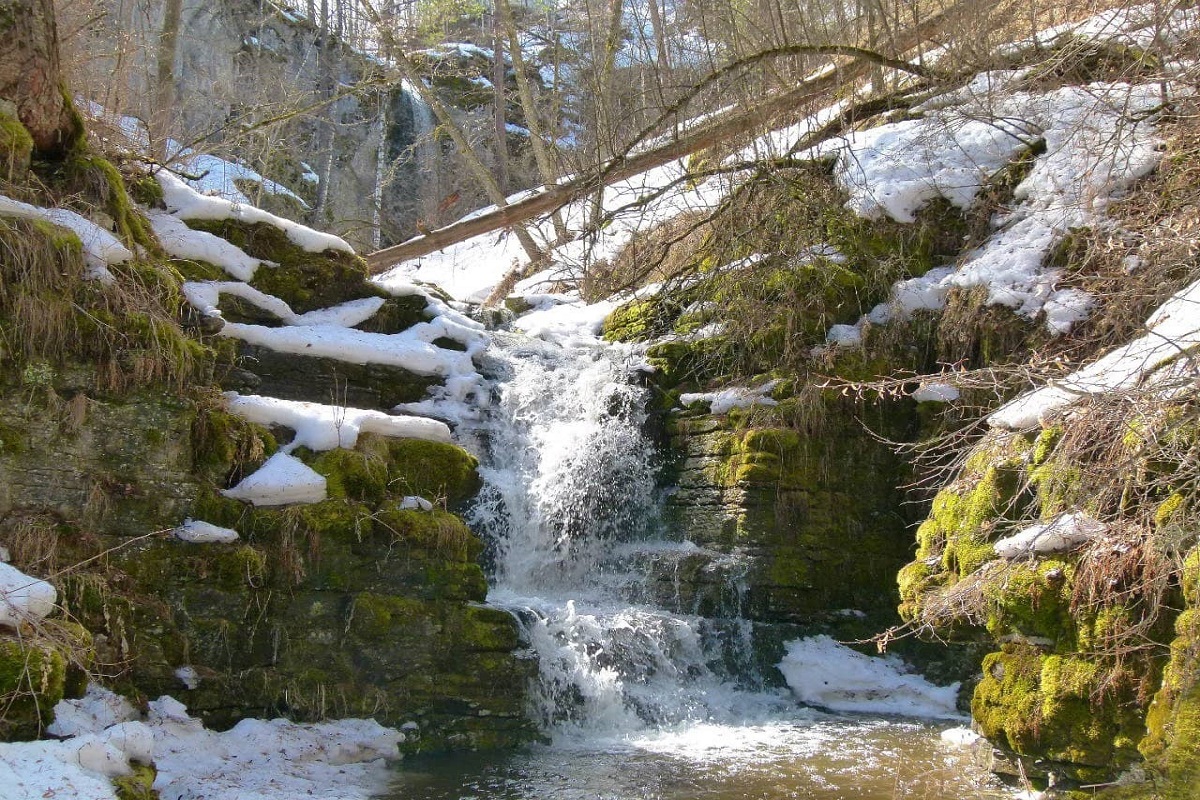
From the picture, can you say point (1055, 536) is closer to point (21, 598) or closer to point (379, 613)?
point (379, 613)

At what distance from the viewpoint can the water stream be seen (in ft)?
17.7

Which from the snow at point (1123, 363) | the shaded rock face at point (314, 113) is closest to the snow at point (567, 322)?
the snow at point (1123, 363)

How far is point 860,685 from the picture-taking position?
7.75 meters

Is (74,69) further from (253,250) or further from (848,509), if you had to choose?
(848,509)

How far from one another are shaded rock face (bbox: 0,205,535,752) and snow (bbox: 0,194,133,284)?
24.3 inches

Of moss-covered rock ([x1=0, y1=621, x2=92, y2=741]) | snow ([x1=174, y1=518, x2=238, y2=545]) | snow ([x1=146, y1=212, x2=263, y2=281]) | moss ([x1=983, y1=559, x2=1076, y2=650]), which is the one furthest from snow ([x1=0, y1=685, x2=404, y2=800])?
snow ([x1=146, y1=212, x2=263, y2=281])

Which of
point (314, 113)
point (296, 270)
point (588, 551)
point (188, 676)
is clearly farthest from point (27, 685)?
point (314, 113)

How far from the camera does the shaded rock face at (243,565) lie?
5195 millimetres

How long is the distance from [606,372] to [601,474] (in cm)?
134

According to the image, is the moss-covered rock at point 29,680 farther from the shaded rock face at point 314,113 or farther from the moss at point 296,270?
the shaded rock face at point 314,113

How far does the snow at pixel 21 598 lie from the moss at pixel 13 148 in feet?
9.59

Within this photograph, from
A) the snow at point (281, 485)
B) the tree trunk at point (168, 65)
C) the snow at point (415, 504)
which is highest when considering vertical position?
the tree trunk at point (168, 65)

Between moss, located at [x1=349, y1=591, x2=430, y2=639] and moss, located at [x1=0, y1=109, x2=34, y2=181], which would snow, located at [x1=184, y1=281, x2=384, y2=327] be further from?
moss, located at [x1=349, y1=591, x2=430, y2=639]

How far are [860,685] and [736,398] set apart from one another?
114 inches
